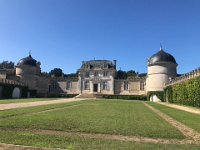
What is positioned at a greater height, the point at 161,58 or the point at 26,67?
the point at 161,58

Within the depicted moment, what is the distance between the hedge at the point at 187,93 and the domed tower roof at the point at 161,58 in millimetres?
11368

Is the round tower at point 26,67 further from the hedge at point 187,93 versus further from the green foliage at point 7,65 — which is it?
the green foliage at point 7,65

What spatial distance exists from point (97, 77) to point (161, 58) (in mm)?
18811

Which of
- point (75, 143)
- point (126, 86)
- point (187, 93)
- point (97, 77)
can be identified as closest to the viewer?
point (75, 143)

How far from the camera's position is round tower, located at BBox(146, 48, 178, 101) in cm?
5000

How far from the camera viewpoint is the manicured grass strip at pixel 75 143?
6.46m

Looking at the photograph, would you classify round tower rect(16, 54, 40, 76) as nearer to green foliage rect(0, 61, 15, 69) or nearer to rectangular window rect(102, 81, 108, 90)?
rectangular window rect(102, 81, 108, 90)

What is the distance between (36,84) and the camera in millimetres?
60562

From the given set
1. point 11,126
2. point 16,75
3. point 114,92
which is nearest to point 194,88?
point 11,126

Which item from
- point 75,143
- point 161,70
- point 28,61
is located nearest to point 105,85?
point 161,70

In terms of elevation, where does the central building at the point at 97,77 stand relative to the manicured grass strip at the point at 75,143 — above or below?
above

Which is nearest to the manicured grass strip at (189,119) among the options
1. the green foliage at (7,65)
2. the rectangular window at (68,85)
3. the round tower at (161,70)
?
the round tower at (161,70)

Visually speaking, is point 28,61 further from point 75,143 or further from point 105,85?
point 75,143

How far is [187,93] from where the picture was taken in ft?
98.7
